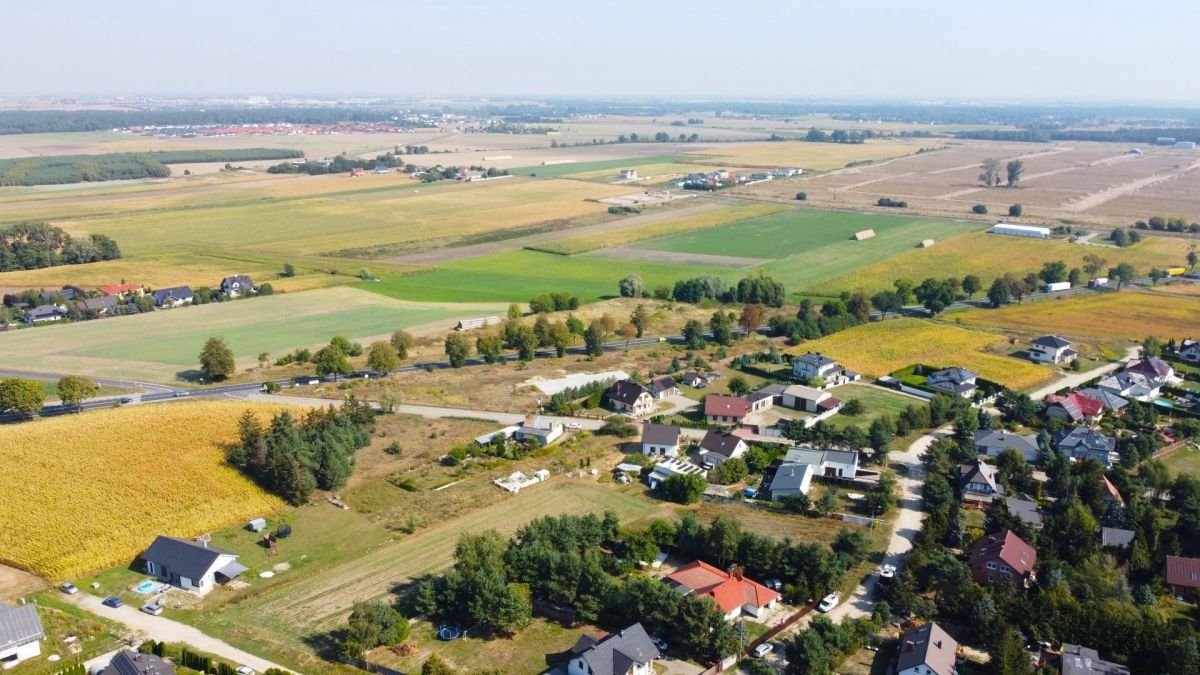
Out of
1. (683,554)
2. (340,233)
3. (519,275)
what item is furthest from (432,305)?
(683,554)

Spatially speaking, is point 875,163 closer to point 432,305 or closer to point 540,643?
Answer: point 432,305

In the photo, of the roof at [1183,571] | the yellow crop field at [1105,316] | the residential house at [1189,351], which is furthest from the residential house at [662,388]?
the residential house at [1189,351]

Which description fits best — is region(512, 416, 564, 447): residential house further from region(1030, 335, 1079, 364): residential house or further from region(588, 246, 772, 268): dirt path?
region(588, 246, 772, 268): dirt path

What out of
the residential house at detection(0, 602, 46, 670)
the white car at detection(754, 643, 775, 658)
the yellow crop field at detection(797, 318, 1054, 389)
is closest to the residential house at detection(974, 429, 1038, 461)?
the yellow crop field at detection(797, 318, 1054, 389)

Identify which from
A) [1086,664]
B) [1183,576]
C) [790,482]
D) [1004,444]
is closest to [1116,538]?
[1183,576]

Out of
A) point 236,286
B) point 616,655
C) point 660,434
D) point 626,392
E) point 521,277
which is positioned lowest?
point 616,655

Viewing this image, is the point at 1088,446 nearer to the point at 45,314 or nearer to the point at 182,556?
the point at 182,556
